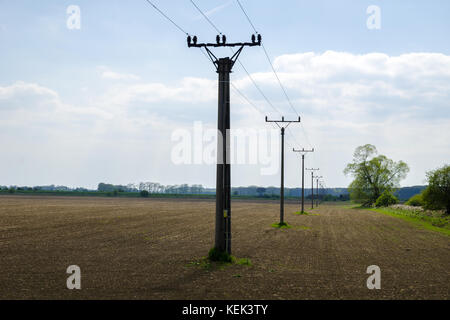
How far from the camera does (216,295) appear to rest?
1236cm

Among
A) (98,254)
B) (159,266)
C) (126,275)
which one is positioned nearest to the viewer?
(126,275)

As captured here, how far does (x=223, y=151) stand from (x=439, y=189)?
44.2 metres

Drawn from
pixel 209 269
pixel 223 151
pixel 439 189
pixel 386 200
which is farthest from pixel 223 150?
pixel 386 200

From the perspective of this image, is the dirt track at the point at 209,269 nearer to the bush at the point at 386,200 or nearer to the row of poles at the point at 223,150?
the row of poles at the point at 223,150

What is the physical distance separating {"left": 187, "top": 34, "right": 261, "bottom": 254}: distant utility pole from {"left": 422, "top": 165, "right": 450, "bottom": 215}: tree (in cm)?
4254

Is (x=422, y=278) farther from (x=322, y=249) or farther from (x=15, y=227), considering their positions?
(x=15, y=227)

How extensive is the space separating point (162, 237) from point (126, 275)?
43.7 ft

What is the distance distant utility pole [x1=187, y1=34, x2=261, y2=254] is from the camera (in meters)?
18.2

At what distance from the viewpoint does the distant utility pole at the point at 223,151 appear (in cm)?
1823

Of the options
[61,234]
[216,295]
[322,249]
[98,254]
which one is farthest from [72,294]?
[61,234]

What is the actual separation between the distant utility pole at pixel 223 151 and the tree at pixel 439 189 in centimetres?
4254
